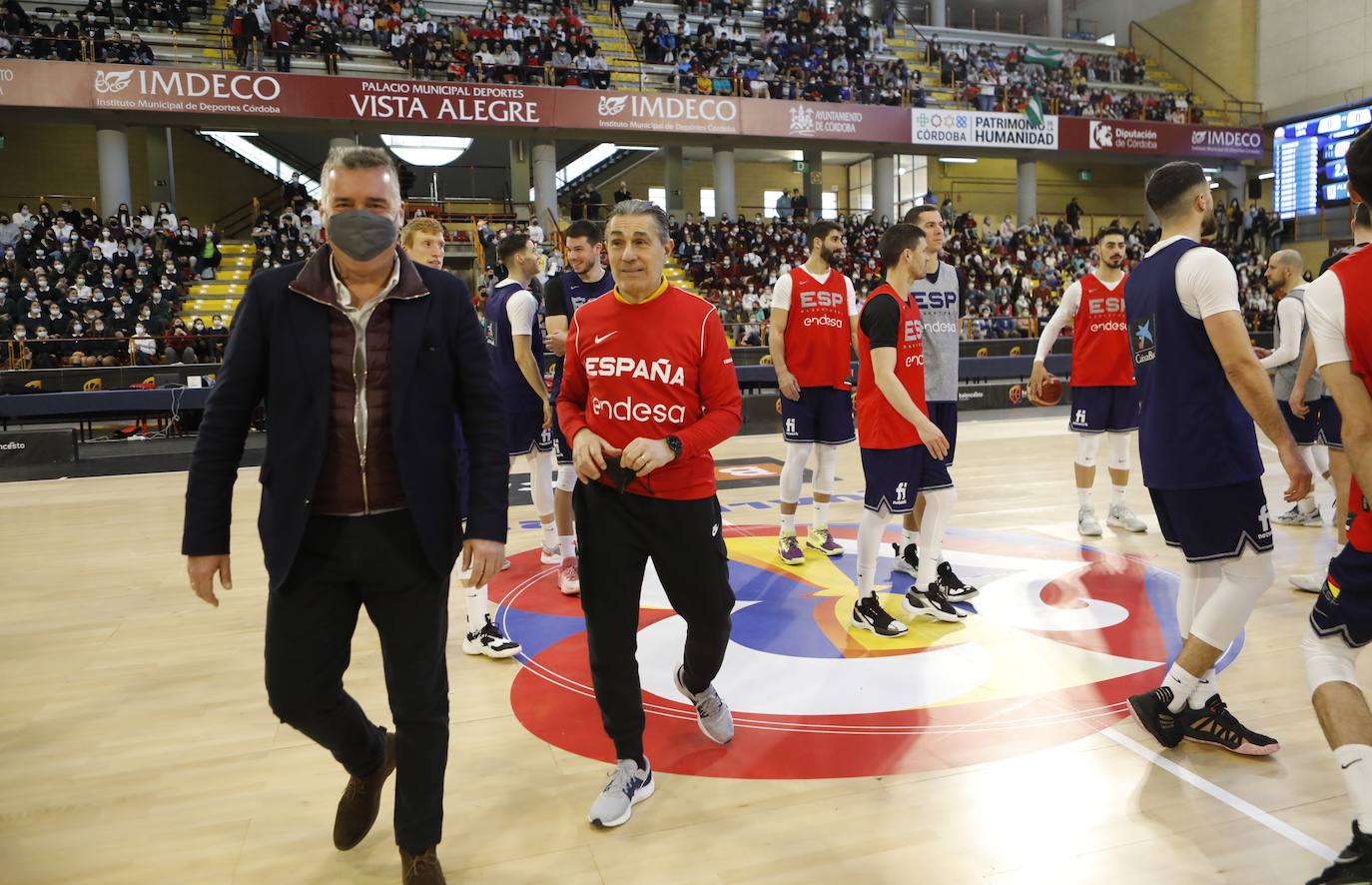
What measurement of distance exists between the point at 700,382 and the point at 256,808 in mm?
1908

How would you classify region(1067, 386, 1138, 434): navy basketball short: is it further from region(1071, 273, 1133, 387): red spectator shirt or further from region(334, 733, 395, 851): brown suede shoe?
region(334, 733, 395, 851): brown suede shoe

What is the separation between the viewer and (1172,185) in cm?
294

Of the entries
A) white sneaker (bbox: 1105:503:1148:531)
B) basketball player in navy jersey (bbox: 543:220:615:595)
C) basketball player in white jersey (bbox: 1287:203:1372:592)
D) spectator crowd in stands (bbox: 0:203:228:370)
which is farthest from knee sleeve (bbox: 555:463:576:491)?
spectator crowd in stands (bbox: 0:203:228:370)

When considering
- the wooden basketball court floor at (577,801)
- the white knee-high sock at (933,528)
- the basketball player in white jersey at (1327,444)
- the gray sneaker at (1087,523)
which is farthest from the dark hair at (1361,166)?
the gray sneaker at (1087,523)

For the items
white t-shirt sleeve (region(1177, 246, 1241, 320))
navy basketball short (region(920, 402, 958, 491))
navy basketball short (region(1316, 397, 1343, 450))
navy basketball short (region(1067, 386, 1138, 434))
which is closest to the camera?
white t-shirt sleeve (region(1177, 246, 1241, 320))

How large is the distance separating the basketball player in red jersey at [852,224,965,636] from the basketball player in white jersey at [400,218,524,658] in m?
1.67

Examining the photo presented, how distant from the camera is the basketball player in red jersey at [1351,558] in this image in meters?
1.97

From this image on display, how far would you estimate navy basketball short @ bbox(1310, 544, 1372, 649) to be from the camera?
6.64 feet

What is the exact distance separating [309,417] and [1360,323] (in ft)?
7.83

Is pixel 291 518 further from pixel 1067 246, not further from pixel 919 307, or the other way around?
pixel 1067 246

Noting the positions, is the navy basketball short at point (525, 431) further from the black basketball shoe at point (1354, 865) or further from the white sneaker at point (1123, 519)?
the white sneaker at point (1123, 519)

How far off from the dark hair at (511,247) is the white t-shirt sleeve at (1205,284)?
3016 millimetres

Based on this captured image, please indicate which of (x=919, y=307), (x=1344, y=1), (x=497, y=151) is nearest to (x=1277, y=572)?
(x=919, y=307)

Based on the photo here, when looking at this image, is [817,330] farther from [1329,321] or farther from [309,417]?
[309,417]
